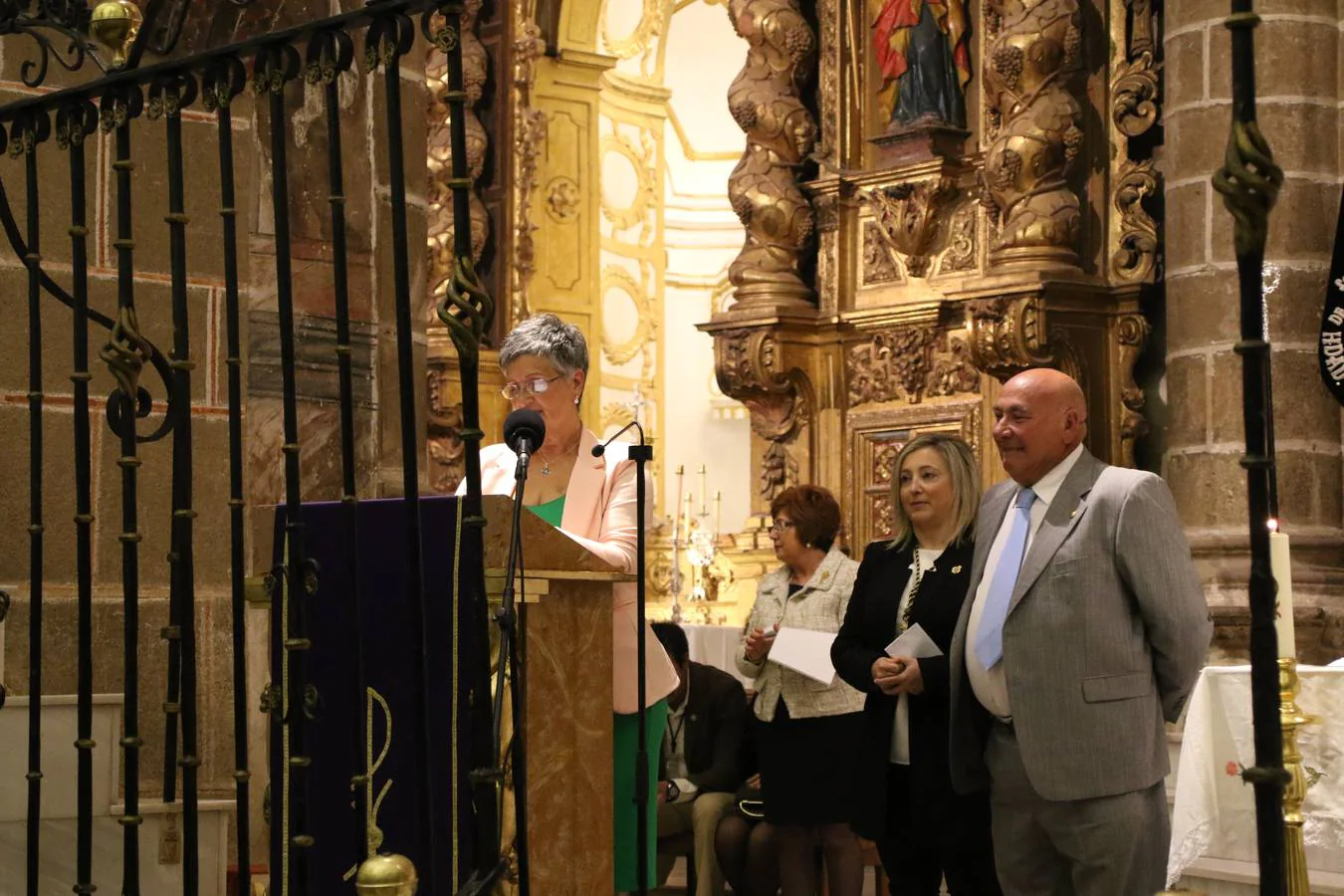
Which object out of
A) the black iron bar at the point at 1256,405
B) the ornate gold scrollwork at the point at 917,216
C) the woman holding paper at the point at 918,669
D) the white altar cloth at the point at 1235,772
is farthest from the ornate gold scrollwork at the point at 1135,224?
the black iron bar at the point at 1256,405

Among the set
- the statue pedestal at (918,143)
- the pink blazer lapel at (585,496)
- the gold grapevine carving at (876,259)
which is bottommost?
the pink blazer lapel at (585,496)

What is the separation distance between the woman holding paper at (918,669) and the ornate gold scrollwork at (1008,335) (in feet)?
12.9

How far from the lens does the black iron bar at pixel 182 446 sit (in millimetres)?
3131

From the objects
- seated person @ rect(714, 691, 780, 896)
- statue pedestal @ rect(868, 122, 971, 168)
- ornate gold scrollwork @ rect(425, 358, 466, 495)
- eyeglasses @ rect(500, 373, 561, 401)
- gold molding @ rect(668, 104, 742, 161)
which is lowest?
seated person @ rect(714, 691, 780, 896)

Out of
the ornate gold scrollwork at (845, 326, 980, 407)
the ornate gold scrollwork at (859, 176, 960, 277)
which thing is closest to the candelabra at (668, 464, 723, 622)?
the ornate gold scrollwork at (845, 326, 980, 407)

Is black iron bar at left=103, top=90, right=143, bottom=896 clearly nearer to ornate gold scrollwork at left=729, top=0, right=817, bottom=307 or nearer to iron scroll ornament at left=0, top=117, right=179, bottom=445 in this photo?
iron scroll ornament at left=0, top=117, right=179, bottom=445

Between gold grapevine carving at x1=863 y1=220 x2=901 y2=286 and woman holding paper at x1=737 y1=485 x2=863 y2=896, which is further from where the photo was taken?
gold grapevine carving at x1=863 y1=220 x2=901 y2=286

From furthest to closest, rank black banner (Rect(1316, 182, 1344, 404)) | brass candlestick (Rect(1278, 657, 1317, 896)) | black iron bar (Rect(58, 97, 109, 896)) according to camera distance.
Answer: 1. black banner (Rect(1316, 182, 1344, 404))
2. brass candlestick (Rect(1278, 657, 1317, 896))
3. black iron bar (Rect(58, 97, 109, 896))

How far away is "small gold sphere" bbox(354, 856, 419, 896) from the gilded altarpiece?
6949 millimetres

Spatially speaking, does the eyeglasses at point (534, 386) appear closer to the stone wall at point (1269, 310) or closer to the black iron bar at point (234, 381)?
the black iron bar at point (234, 381)

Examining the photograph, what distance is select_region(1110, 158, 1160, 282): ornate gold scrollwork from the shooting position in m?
8.98

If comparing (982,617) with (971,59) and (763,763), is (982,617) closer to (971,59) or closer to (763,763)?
(763,763)

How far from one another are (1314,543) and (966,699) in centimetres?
398

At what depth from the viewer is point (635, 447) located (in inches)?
157
